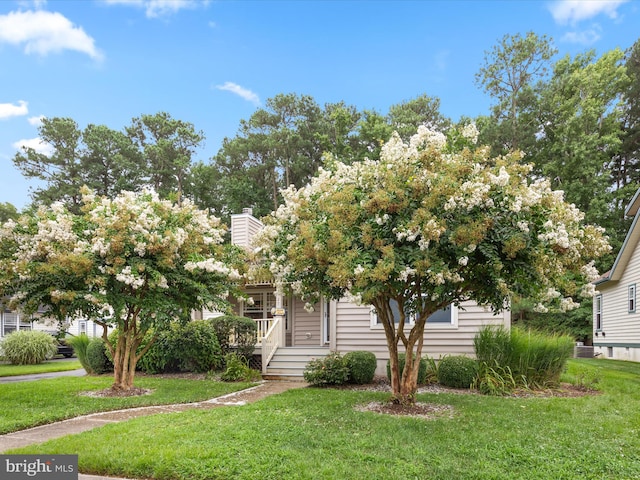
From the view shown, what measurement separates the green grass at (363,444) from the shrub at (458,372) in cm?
201

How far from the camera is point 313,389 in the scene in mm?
9266

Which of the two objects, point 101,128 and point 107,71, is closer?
point 107,71

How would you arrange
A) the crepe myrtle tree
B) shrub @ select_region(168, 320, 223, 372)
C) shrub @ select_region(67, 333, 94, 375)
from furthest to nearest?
shrub @ select_region(67, 333, 94, 375)
shrub @ select_region(168, 320, 223, 372)
the crepe myrtle tree

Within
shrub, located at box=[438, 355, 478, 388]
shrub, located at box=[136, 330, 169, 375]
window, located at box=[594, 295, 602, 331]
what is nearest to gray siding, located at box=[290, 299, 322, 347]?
shrub, located at box=[136, 330, 169, 375]

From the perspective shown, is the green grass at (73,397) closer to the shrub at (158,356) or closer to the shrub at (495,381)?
the shrub at (158,356)

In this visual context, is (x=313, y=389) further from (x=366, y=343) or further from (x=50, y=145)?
(x=50, y=145)

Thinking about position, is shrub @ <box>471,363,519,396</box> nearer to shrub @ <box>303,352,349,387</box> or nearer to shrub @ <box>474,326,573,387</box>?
shrub @ <box>474,326,573,387</box>

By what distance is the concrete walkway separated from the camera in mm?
5328

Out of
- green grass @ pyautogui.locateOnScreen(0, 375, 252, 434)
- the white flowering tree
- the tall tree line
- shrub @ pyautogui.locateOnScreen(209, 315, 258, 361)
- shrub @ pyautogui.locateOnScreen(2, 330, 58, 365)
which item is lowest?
shrub @ pyautogui.locateOnScreen(2, 330, 58, 365)

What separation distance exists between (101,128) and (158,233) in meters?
Answer: 28.8

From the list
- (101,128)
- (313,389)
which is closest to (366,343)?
(313,389)

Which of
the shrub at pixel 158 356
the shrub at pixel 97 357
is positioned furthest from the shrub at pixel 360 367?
the shrub at pixel 97 357

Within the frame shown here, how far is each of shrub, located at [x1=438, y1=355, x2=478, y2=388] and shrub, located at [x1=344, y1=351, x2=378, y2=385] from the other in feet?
4.85

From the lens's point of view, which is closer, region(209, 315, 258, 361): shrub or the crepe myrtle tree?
the crepe myrtle tree
